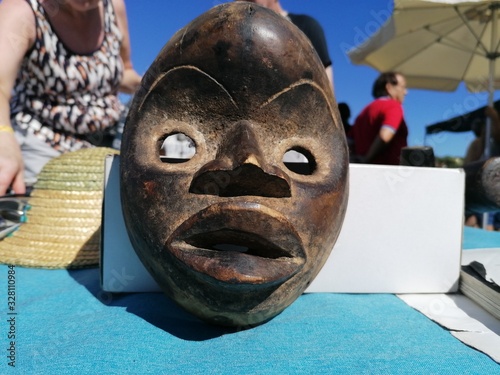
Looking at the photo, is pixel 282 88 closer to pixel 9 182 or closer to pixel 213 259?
pixel 213 259

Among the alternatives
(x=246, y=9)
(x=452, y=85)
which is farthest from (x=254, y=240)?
(x=452, y=85)

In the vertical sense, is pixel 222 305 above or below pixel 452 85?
below

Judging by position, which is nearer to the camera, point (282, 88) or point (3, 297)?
point (282, 88)

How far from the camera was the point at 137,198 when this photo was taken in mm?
896

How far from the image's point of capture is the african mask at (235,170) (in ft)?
2.64

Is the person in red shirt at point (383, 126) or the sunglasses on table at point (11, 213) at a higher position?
the person in red shirt at point (383, 126)

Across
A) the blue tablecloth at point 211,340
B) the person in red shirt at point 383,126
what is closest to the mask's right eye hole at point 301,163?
the blue tablecloth at point 211,340

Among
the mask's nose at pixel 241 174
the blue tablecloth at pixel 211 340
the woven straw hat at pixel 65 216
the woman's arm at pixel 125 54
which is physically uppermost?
the woman's arm at pixel 125 54

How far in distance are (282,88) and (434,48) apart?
168 inches

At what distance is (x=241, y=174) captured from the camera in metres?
0.81

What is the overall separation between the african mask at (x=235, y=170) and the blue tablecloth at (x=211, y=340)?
8 cm

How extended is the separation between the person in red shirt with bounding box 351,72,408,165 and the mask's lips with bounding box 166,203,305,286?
196 cm

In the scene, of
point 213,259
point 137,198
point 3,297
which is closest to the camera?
point 213,259

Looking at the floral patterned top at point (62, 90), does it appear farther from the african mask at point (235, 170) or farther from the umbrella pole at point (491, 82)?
the umbrella pole at point (491, 82)
